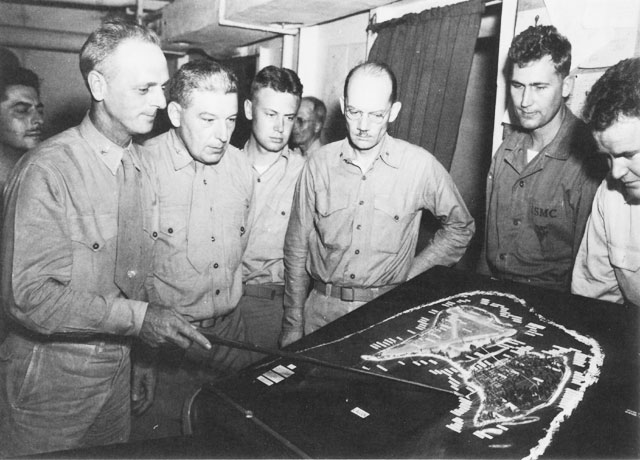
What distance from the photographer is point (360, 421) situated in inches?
47.7

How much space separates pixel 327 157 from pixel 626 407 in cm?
188

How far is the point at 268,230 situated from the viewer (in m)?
2.85

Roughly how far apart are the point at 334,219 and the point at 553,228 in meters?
1.17

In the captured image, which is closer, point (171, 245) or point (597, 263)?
point (597, 263)

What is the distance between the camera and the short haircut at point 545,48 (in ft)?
7.88

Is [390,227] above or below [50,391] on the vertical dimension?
above

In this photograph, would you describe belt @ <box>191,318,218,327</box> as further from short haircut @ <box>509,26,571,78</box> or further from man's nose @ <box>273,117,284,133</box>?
short haircut @ <box>509,26,571,78</box>

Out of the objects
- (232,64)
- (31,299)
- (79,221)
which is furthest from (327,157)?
(232,64)

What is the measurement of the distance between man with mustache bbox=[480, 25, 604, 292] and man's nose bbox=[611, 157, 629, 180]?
0.60 meters

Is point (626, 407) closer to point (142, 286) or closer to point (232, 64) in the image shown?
point (142, 286)

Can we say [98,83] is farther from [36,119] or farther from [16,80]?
[16,80]

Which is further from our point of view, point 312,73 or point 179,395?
point 312,73

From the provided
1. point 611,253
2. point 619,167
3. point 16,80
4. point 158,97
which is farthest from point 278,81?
point 16,80

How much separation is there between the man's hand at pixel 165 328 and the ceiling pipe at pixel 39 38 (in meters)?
7.13
